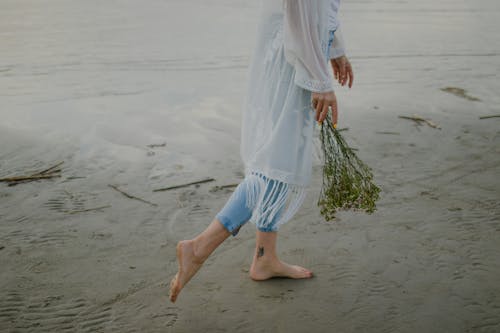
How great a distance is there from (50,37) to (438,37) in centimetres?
679

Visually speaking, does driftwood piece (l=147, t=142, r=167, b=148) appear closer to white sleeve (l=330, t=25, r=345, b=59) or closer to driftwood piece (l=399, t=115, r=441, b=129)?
white sleeve (l=330, t=25, r=345, b=59)

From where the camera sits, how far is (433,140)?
5.09m

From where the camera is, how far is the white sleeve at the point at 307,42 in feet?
7.75

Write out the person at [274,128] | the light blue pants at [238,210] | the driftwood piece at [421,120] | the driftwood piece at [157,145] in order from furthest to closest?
the driftwood piece at [421,120], the driftwood piece at [157,145], the light blue pants at [238,210], the person at [274,128]

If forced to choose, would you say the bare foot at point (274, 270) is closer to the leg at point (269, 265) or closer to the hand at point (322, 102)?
the leg at point (269, 265)

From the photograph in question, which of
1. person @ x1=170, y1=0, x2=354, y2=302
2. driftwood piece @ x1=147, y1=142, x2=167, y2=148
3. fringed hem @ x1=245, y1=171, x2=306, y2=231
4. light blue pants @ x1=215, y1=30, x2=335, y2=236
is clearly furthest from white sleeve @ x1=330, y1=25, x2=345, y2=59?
driftwood piece @ x1=147, y1=142, x2=167, y2=148

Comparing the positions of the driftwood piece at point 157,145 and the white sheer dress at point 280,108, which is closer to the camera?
the white sheer dress at point 280,108

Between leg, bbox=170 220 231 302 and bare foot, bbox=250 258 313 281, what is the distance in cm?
39

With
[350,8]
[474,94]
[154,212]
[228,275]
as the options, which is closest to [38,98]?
[154,212]

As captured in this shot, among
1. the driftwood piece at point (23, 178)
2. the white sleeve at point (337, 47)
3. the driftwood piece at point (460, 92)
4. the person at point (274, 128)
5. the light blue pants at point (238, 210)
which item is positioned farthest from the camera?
the driftwood piece at point (460, 92)

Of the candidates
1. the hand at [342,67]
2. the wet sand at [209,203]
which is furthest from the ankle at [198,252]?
the hand at [342,67]

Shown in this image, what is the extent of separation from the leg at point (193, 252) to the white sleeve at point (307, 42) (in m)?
0.81

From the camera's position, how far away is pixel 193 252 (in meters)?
2.68

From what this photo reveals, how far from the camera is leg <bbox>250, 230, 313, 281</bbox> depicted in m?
2.94
